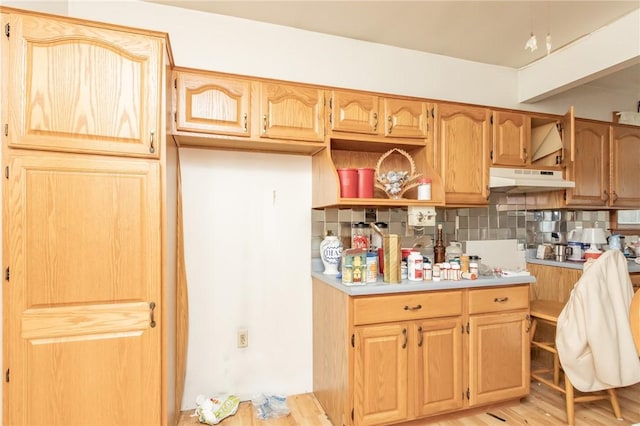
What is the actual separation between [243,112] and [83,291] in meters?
1.16

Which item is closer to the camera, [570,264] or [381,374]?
[381,374]

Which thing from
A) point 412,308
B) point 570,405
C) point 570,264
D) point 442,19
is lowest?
point 570,405

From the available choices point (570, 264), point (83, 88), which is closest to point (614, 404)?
point (570, 264)

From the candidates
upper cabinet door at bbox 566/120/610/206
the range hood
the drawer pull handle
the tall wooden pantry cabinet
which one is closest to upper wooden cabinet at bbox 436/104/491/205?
the range hood

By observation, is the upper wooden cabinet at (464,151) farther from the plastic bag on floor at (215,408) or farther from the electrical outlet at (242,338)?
the plastic bag on floor at (215,408)

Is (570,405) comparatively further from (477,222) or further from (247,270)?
(247,270)

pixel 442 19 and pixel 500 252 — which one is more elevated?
pixel 442 19

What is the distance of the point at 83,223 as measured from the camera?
146 cm

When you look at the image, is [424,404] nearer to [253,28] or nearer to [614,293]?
[614,293]

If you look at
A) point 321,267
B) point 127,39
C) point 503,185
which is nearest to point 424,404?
point 321,267

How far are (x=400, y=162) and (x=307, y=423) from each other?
1.81 meters

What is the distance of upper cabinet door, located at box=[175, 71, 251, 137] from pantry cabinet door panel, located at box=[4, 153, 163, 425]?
1.44 ft

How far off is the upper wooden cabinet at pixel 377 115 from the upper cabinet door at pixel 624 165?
1958mm

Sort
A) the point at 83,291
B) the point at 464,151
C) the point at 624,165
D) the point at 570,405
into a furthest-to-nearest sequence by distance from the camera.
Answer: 1. the point at 624,165
2. the point at 464,151
3. the point at 570,405
4. the point at 83,291
